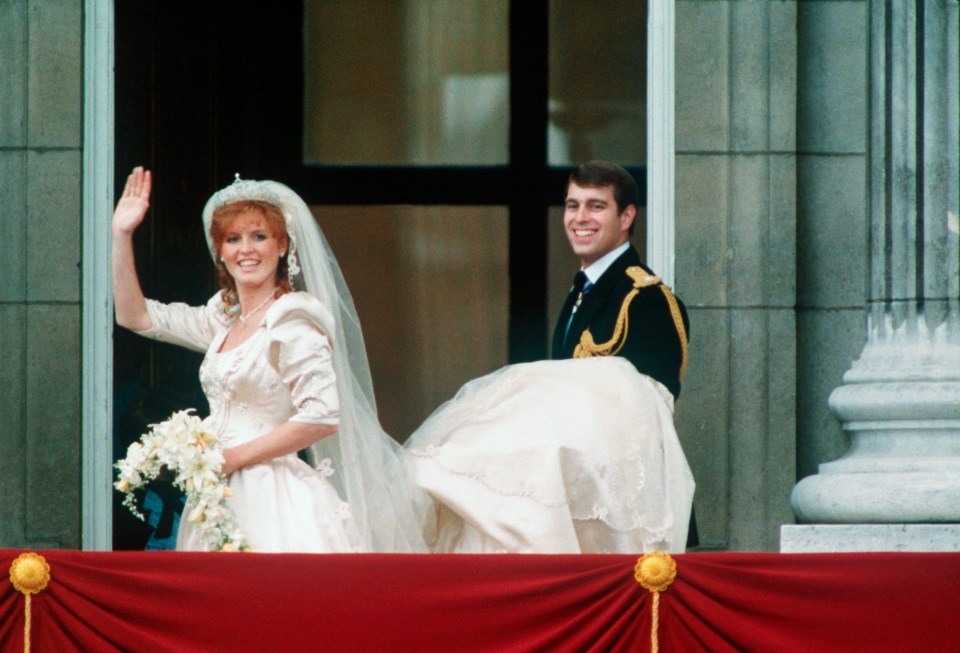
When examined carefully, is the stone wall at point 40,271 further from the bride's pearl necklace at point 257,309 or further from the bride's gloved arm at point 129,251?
the bride's pearl necklace at point 257,309

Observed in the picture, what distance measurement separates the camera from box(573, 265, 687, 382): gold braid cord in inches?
268

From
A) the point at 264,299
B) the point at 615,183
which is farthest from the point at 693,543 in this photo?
the point at 264,299

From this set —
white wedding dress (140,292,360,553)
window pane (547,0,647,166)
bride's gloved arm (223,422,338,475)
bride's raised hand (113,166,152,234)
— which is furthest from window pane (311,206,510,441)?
bride's gloved arm (223,422,338,475)

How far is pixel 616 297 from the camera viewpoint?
6.86 metres

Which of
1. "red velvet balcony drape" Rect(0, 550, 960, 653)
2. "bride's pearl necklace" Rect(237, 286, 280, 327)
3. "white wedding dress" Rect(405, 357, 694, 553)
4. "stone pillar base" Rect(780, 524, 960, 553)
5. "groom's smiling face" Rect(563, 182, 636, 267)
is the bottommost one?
"red velvet balcony drape" Rect(0, 550, 960, 653)

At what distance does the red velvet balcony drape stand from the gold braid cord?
4.06 feet

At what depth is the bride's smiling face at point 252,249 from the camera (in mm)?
6391

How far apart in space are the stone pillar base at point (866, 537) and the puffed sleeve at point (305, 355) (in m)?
1.87

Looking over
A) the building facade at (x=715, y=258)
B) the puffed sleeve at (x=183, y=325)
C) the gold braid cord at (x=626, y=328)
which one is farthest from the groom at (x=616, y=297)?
the building facade at (x=715, y=258)

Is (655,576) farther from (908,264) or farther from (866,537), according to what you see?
(908,264)

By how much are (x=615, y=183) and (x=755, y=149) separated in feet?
5.96

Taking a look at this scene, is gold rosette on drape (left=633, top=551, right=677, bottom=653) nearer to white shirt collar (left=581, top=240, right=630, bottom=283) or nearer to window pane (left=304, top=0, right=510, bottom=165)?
white shirt collar (left=581, top=240, right=630, bottom=283)

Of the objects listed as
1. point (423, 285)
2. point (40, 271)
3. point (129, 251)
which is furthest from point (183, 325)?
point (423, 285)

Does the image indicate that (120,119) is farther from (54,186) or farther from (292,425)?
(292,425)
